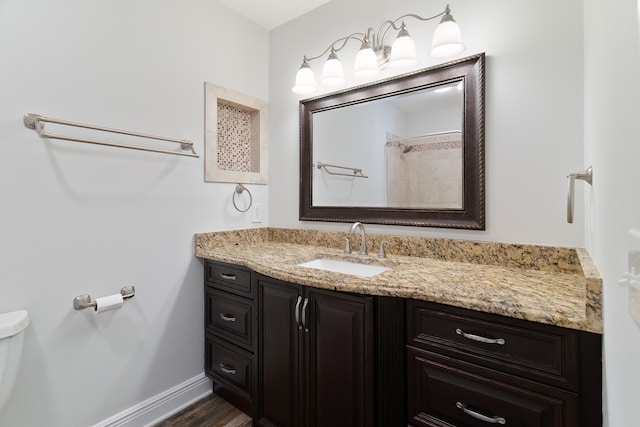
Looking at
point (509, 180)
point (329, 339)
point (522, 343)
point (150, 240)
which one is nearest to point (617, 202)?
point (522, 343)

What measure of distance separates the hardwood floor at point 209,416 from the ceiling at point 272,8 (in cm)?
253

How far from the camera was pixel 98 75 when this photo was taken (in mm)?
1496

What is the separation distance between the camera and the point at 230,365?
1.76 metres

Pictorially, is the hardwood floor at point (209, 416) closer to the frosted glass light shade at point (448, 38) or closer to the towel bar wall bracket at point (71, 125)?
the towel bar wall bracket at point (71, 125)

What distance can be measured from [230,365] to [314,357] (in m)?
0.70

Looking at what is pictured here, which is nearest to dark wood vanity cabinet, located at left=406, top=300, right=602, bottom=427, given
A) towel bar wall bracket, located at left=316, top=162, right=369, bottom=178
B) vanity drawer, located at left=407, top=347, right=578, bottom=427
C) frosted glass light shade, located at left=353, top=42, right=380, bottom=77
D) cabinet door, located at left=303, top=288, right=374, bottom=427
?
vanity drawer, located at left=407, top=347, right=578, bottom=427

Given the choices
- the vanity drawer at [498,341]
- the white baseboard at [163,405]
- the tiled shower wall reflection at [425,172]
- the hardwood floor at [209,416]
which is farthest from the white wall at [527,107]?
the white baseboard at [163,405]

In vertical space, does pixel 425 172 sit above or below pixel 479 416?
above

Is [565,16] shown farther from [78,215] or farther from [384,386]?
[78,215]

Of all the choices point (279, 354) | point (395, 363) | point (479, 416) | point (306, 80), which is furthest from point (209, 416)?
point (306, 80)

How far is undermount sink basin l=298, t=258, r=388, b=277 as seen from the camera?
5.38ft

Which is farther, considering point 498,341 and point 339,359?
point 339,359

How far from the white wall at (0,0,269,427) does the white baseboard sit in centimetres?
4

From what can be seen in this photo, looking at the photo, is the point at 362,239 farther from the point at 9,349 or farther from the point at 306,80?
the point at 9,349
